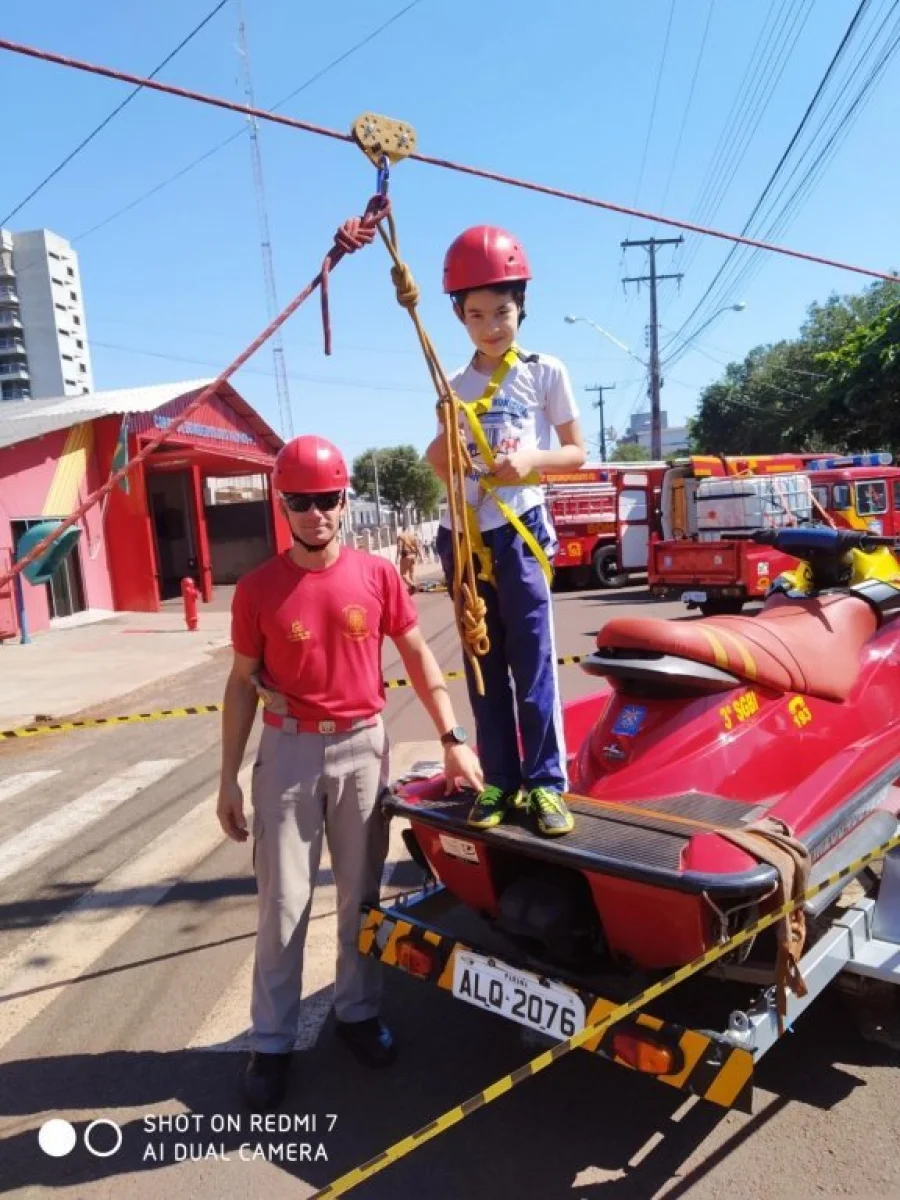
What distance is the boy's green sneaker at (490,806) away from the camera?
2.77m

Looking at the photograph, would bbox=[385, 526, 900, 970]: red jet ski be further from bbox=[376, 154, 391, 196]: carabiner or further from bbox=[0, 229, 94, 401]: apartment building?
bbox=[0, 229, 94, 401]: apartment building

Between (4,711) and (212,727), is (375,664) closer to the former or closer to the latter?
(212,727)

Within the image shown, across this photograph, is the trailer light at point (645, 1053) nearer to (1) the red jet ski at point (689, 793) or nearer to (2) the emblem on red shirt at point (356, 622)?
(1) the red jet ski at point (689, 793)

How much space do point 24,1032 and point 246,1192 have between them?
4.69 ft

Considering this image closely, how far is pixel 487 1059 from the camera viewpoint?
3102 millimetres

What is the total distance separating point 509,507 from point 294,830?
1244 millimetres

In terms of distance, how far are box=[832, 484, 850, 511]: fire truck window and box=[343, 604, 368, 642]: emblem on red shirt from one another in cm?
1221

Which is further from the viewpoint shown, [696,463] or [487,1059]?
[696,463]

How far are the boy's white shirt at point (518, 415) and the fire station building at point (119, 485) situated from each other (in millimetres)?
9748

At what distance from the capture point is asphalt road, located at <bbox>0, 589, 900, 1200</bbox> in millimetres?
2568

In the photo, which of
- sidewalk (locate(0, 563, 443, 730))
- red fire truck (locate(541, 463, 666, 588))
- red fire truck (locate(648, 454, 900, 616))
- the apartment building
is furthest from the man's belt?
the apartment building

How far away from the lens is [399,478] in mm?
63219

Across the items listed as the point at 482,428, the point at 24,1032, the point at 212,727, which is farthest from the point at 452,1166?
the point at 212,727

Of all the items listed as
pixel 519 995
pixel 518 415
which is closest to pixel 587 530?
pixel 518 415
